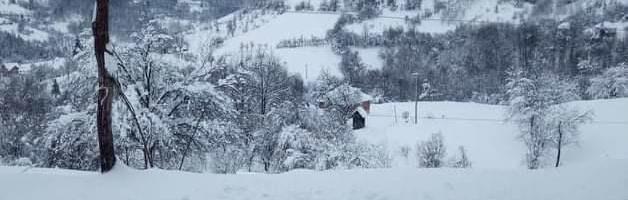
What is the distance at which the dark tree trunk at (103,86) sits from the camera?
20.3 ft

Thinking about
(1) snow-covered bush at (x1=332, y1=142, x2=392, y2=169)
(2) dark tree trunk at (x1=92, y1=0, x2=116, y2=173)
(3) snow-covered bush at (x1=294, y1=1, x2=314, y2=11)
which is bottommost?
(1) snow-covered bush at (x1=332, y1=142, x2=392, y2=169)

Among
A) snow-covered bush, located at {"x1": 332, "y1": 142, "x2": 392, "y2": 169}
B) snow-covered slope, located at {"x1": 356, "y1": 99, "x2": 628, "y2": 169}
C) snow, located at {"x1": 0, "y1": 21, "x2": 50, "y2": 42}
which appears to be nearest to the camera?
snow-covered bush, located at {"x1": 332, "y1": 142, "x2": 392, "y2": 169}


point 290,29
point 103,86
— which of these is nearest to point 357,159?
point 103,86

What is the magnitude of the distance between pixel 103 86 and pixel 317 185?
3276mm

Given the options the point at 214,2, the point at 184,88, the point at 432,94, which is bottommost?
the point at 432,94

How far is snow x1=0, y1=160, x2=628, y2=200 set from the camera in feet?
20.2

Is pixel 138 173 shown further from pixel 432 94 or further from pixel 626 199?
pixel 432 94

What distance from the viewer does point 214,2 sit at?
222ft

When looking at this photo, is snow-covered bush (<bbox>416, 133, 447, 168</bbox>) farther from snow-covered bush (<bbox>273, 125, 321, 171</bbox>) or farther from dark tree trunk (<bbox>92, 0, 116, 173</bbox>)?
dark tree trunk (<bbox>92, 0, 116, 173</bbox>)

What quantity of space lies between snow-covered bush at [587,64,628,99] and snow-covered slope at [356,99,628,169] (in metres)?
6.37

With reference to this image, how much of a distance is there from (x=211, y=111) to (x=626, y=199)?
342 inches

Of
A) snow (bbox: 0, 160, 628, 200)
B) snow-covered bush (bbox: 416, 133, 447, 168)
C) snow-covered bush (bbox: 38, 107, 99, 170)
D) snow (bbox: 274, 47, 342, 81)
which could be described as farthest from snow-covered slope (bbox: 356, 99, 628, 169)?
snow (bbox: 274, 47, 342, 81)

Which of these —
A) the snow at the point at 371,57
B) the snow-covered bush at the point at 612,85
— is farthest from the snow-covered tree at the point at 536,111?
the snow at the point at 371,57

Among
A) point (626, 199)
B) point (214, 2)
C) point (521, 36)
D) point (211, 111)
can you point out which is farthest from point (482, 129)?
point (521, 36)
